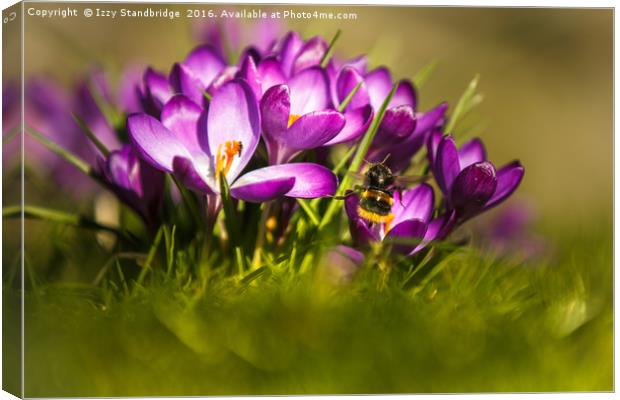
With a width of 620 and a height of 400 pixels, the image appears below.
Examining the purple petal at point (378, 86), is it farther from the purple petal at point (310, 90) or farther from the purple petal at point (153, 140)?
the purple petal at point (153, 140)

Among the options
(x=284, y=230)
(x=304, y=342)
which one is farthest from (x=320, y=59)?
(x=304, y=342)

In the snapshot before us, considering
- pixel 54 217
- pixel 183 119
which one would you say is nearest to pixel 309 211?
pixel 183 119

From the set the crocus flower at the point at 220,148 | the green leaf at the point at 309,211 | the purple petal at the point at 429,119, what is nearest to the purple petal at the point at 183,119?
the crocus flower at the point at 220,148

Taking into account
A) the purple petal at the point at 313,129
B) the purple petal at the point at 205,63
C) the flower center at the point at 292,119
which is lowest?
the purple petal at the point at 313,129

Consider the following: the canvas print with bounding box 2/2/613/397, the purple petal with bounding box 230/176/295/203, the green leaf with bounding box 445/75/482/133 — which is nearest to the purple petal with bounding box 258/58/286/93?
the canvas print with bounding box 2/2/613/397

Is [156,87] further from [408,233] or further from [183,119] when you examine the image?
[408,233]

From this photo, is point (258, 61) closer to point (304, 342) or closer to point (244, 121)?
point (244, 121)

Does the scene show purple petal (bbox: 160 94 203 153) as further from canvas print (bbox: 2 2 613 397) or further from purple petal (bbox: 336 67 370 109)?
purple petal (bbox: 336 67 370 109)

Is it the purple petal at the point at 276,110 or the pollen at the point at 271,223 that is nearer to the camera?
the purple petal at the point at 276,110
